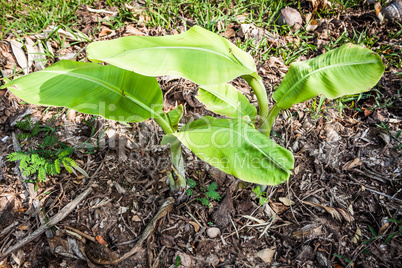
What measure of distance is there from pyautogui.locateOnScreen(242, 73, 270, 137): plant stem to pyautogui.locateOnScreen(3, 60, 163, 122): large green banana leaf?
1.92 ft

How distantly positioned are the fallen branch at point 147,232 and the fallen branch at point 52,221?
14.1 inches

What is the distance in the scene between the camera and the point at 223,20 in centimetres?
286

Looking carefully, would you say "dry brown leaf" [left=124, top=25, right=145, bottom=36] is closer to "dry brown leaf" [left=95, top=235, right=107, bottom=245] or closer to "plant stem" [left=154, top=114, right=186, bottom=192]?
"plant stem" [left=154, top=114, right=186, bottom=192]

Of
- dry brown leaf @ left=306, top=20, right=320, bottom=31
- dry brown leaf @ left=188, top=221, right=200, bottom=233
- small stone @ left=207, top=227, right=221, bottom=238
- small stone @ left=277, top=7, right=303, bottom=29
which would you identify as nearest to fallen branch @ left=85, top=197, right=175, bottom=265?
dry brown leaf @ left=188, top=221, right=200, bottom=233

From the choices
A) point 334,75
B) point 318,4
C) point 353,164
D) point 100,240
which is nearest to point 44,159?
point 100,240

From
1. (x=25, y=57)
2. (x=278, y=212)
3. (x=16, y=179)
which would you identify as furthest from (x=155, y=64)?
(x=25, y=57)

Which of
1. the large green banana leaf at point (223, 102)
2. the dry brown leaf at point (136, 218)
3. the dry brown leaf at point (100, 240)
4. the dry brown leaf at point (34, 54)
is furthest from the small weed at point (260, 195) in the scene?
the dry brown leaf at point (34, 54)

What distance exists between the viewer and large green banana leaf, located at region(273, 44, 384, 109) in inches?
51.2

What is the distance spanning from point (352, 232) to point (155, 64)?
73.0 inches

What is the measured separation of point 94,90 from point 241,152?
91 cm

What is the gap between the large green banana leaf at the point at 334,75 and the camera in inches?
51.2

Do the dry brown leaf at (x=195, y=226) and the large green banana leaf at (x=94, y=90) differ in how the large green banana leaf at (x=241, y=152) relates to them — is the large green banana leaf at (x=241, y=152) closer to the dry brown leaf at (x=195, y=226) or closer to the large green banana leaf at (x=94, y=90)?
the large green banana leaf at (x=94, y=90)

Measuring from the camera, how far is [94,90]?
136cm

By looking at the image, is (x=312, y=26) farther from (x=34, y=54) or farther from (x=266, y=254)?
(x=34, y=54)
